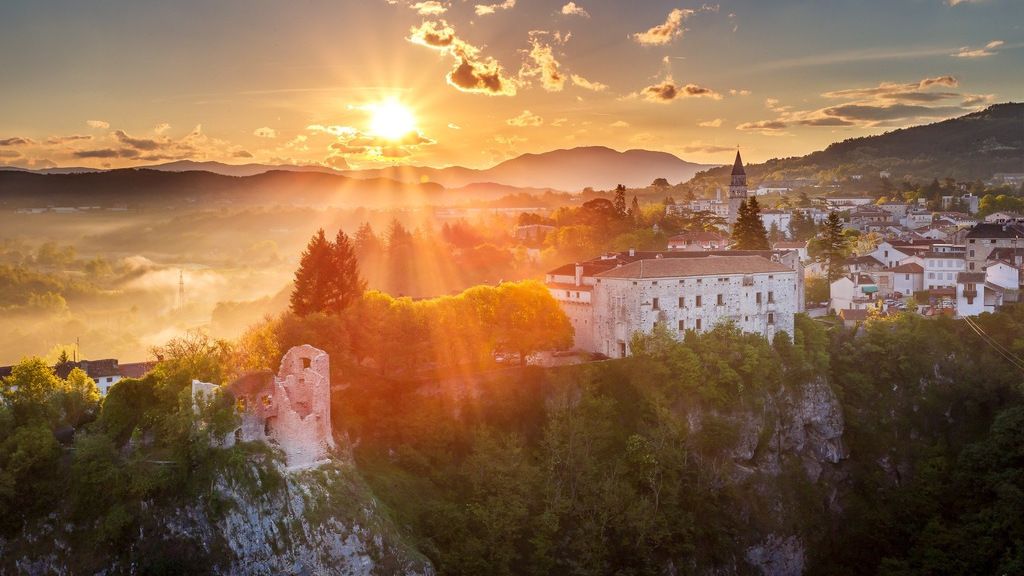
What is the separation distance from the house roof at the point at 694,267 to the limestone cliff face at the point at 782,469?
332 inches

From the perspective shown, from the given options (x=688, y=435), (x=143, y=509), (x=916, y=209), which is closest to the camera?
(x=143, y=509)

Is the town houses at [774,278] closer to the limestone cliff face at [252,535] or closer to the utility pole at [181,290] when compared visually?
the limestone cliff face at [252,535]

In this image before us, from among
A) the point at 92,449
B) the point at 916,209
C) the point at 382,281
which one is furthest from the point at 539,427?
the point at 916,209

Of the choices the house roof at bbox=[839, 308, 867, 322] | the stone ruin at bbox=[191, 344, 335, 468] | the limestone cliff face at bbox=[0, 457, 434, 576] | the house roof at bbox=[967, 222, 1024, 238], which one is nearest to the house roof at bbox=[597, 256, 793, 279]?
the house roof at bbox=[839, 308, 867, 322]

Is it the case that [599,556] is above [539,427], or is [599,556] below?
below

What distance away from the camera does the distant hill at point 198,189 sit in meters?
88.6

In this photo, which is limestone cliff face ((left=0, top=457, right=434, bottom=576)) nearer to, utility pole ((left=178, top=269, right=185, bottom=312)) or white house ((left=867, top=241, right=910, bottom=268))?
white house ((left=867, top=241, right=910, bottom=268))

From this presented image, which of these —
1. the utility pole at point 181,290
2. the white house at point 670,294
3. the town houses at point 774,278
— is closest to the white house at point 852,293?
the town houses at point 774,278

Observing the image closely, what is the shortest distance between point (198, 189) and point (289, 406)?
76438mm

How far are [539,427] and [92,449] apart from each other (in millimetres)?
23101

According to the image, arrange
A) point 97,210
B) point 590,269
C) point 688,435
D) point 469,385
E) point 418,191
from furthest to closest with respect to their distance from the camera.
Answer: point 418,191
point 97,210
point 590,269
point 688,435
point 469,385

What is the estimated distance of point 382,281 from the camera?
85062 millimetres

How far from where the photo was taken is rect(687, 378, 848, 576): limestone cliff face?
168 ft

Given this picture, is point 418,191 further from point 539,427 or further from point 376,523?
point 376,523
